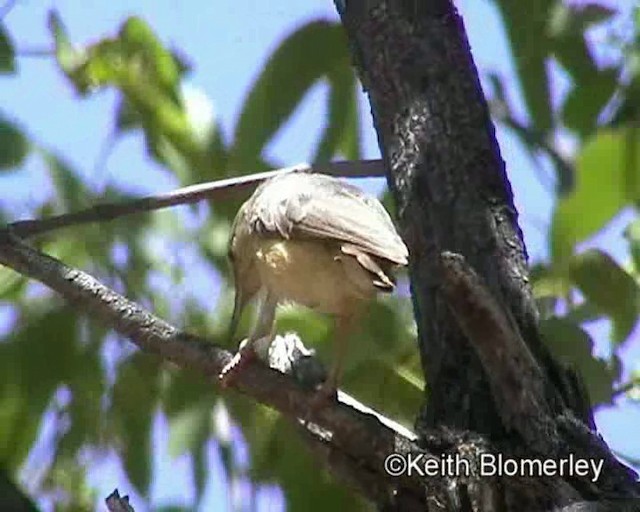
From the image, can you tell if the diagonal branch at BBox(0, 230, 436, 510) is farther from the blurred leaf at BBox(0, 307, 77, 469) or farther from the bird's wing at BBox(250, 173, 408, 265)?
the bird's wing at BBox(250, 173, 408, 265)

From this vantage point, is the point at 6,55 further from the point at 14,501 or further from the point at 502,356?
the point at 502,356

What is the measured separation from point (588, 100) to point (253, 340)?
519mm

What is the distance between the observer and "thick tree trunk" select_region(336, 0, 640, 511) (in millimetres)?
1228

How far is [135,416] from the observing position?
1.67 metres

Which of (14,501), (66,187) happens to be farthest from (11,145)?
(14,501)

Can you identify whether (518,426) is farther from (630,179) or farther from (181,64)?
(181,64)

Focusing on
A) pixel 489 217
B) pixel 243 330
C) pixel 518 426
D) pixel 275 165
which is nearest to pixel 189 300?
pixel 243 330

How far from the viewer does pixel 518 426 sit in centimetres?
126

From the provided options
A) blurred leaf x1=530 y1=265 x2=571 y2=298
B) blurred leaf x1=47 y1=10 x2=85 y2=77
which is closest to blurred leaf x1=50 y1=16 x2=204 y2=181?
blurred leaf x1=47 y1=10 x2=85 y2=77

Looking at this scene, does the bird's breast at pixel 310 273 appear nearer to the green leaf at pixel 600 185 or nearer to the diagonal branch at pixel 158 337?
the diagonal branch at pixel 158 337

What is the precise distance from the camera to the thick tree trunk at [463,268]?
4.03 ft

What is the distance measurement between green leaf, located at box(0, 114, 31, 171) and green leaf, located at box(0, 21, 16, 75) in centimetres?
6

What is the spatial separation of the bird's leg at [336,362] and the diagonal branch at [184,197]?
0.17 m

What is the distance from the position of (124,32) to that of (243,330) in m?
0.42
